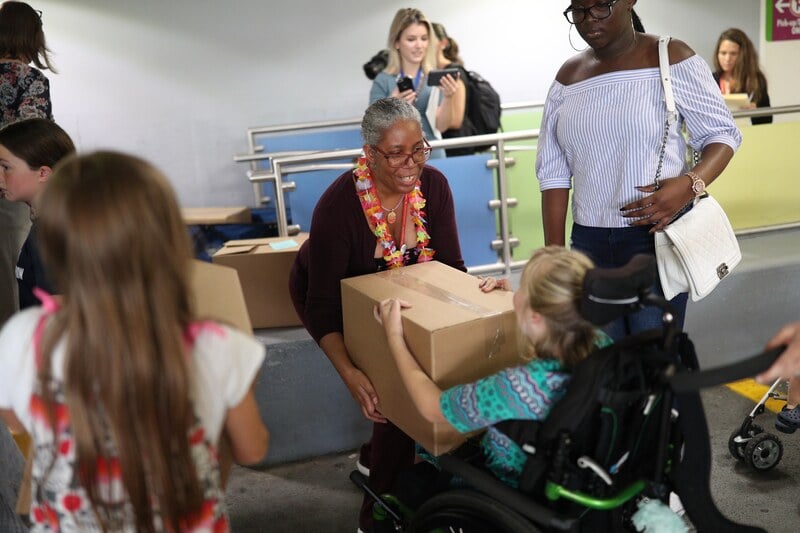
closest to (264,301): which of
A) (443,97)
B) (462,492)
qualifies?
(443,97)

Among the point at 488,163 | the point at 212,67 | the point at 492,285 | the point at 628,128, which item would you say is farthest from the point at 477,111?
the point at 212,67

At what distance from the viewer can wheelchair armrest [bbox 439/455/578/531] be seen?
5.05 feet

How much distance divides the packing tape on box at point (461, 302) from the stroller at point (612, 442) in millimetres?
260

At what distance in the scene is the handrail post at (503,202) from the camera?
3652 millimetres

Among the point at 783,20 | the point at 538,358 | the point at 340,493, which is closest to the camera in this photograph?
the point at 538,358

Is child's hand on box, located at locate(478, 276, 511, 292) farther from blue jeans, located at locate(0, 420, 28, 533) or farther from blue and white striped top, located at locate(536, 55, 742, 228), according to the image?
blue jeans, located at locate(0, 420, 28, 533)

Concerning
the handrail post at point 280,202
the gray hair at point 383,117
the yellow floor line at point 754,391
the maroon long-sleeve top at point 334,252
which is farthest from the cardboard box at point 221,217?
the yellow floor line at point 754,391

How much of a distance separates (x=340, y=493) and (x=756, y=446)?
62.9 inches

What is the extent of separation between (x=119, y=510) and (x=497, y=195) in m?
2.77

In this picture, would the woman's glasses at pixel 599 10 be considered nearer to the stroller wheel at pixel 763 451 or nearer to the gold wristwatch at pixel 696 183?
the gold wristwatch at pixel 696 183

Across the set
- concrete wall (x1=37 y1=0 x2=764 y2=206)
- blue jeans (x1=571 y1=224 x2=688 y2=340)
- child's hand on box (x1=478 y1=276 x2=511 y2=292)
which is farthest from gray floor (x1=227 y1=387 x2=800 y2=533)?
concrete wall (x1=37 y1=0 x2=764 y2=206)

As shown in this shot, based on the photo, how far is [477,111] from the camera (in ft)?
13.7

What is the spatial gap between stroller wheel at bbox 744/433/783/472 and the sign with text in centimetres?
565

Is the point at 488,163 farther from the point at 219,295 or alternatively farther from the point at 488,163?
the point at 219,295
